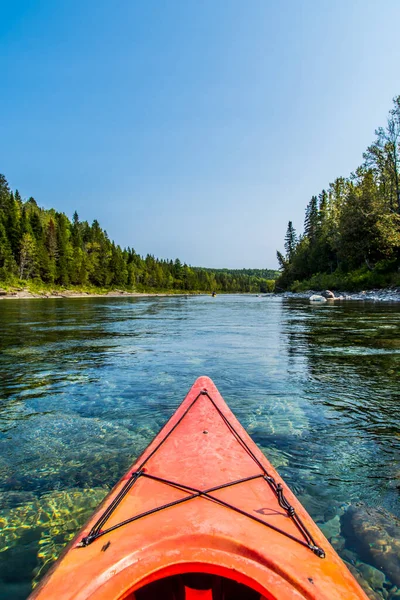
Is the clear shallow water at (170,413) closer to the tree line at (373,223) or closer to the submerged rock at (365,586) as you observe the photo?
the submerged rock at (365,586)

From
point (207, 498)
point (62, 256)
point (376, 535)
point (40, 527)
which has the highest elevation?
point (62, 256)

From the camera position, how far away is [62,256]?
73.5m

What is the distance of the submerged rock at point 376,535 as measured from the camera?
2453mm

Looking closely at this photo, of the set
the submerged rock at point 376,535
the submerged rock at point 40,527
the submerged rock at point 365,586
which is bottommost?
the submerged rock at point 40,527

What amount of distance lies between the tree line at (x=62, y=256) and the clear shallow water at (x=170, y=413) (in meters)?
53.6

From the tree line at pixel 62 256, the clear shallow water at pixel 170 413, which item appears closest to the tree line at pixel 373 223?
the clear shallow water at pixel 170 413

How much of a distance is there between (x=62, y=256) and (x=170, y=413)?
2965 inches

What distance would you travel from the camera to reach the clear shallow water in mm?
2836

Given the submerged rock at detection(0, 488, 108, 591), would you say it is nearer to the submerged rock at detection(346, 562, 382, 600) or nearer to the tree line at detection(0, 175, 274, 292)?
the submerged rock at detection(346, 562, 382, 600)

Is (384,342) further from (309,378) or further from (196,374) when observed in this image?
(196,374)

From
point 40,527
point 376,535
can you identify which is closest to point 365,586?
point 376,535

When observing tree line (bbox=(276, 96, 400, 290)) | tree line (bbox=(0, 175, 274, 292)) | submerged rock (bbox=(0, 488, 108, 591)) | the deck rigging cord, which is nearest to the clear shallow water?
submerged rock (bbox=(0, 488, 108, 591))

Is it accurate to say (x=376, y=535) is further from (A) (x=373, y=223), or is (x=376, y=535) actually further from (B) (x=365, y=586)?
(A) (x=373, y=223)

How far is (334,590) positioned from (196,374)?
20.4 feet
